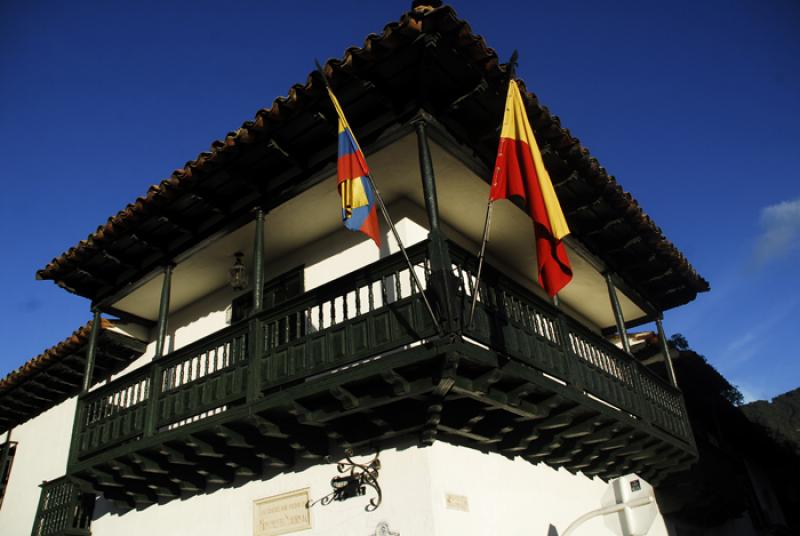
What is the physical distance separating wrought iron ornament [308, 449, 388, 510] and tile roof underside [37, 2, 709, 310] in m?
3.89

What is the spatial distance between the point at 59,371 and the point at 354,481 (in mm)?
9200

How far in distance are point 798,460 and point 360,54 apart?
23.5 meters

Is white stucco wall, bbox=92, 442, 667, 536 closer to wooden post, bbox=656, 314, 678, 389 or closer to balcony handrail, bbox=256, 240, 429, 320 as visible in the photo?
balcony handrail, bbox=256, 240, 429, 320

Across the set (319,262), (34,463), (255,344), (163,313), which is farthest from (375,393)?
(34,463)

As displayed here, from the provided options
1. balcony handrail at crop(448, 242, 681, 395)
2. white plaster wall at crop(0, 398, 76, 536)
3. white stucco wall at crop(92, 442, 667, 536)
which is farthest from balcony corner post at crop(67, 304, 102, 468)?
balcony handrail at crop(448, 242, 681, 395)

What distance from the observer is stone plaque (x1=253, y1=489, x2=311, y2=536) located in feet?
27.3

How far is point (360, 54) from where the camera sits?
7465mm

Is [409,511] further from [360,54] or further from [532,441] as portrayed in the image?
[360,54]

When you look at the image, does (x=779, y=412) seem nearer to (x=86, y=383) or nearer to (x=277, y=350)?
(x=277, y=350)

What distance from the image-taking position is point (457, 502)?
762 centimetres

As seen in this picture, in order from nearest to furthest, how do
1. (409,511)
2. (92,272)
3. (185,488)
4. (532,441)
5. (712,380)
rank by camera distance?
(409,511), (532,441), (185,488), (92,272), (712,380)

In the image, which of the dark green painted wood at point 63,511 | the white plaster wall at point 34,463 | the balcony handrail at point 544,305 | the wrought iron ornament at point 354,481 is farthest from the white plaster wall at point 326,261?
the white plaster wall at point 34,463

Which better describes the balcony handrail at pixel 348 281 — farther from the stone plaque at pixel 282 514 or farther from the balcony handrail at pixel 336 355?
the stone plaque at pixel 282 514

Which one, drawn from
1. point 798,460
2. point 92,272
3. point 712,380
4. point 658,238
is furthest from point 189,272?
point 798,460
